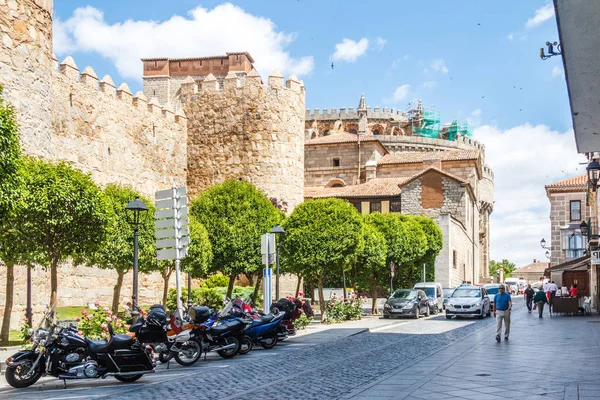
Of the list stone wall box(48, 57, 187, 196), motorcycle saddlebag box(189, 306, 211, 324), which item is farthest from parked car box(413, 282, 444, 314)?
motorcycle saddlebag box(189, 306, 211, 324)

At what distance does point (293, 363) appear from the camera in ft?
45.8

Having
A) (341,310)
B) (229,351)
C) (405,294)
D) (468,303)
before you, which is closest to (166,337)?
(229,351)

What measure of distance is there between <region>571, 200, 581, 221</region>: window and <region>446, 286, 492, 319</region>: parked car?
30.2 m

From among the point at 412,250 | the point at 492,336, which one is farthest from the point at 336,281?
the point at 492,336

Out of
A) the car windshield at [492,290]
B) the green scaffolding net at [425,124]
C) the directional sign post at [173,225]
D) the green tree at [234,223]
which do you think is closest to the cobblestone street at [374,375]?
the directional sign post at [173,225]

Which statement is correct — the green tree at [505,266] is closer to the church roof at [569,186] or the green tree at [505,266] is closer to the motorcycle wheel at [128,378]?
the church roof at [569,186]

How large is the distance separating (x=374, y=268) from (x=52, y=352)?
2381 centimetres

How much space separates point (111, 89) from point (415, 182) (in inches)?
987

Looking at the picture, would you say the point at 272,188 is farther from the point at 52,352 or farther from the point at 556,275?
the point at 52,352

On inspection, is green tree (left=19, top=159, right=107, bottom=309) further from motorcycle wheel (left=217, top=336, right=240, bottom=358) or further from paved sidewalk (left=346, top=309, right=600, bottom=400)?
paved sidewalk (left=346, top=309, right=600, bottom=400)

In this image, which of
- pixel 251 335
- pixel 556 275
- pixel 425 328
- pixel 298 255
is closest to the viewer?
pixel 251 335

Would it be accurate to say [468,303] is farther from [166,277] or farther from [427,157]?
[427,157]

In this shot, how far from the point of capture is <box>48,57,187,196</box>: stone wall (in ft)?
100

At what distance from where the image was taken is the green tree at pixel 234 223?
31.0m
